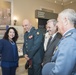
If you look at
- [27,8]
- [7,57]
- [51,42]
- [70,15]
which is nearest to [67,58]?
[70,15]

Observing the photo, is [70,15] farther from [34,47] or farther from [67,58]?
[34,47]

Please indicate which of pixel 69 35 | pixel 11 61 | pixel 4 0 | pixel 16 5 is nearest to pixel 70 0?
pixel 16 5

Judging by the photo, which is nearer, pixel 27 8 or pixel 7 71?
pixel 7 71

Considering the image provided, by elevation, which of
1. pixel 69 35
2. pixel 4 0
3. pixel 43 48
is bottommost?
pixel 43 48

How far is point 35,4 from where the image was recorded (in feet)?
26.1

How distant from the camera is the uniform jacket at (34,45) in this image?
2.70 metres

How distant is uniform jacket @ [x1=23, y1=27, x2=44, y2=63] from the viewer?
106 inches

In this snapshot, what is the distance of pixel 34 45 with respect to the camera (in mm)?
2701

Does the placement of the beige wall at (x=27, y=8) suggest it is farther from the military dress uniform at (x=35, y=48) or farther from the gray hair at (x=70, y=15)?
the gray hair at (x=70, y=15)

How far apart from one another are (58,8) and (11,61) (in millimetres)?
7274

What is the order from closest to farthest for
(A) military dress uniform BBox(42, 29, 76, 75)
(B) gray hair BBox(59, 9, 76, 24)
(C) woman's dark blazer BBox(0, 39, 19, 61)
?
(A) military dress uniform BBox(42, 29, 76, 75) < (B) gray hair BBox(59, 9, 76, 24) < (C) woman's dark blazer BBox(0, 39, 19, 61)

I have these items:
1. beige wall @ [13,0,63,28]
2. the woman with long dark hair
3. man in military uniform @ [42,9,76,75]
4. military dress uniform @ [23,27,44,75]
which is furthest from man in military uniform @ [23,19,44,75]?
beige wall @ [13,0,63,28]

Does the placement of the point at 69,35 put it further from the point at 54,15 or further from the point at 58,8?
the point at 58,8

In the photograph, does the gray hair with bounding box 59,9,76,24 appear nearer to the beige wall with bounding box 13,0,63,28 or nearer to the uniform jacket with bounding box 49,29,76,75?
the uniform jacket with bounding box 49,29,76,75
